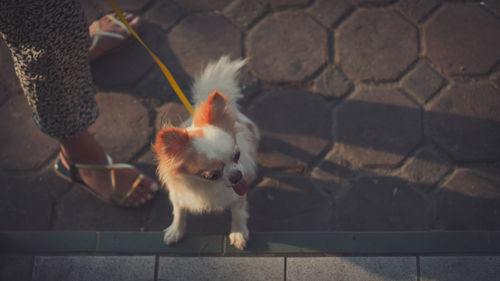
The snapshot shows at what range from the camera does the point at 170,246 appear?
93.3 inches

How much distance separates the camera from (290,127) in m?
2.74

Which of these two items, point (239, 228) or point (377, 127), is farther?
point (377, 127)

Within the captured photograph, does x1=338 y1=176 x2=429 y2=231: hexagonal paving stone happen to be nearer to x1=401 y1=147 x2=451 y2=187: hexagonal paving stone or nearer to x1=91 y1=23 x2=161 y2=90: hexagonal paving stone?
x1=401 y1=147 x2=451 y2=187: hexagonal paving stone

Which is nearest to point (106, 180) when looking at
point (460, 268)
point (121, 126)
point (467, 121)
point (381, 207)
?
point (121, 126)

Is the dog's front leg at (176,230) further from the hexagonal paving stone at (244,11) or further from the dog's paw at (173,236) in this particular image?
the hexagonal paving stone at (244,11)

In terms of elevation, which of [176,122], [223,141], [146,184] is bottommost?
[146,184]

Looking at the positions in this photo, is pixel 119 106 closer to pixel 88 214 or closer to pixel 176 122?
pixel 176 122

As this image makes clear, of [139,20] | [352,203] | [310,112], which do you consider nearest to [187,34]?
[139,20]

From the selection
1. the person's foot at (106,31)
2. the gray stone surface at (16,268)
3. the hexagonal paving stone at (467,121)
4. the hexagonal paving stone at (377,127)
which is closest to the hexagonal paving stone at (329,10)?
the hexagonal paving stone at (377,127)

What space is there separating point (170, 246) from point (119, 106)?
1270mm

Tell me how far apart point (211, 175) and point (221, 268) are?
947 mm

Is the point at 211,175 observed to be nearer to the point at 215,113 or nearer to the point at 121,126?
the point at 215,113

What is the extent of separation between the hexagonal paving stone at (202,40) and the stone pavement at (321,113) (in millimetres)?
11

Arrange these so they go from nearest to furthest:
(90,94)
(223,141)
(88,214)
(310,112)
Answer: (223,141)
(90,94)
(88,214)
(310,112)
